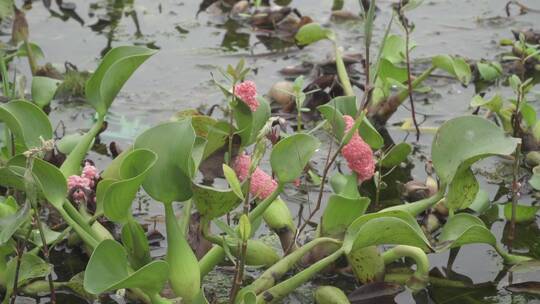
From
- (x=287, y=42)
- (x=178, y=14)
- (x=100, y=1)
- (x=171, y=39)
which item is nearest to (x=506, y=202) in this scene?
(x=287, y=42)

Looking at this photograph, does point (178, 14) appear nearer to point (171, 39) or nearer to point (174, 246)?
point (171, 39)

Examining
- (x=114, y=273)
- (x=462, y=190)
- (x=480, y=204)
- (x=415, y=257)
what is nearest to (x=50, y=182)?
(x=114, y=273)

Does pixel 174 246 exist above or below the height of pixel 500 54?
above

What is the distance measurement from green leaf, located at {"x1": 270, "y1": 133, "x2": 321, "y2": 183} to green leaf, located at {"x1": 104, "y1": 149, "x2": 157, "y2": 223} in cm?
21

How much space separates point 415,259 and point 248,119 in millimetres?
398

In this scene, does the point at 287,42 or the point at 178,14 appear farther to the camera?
the point at 178,14

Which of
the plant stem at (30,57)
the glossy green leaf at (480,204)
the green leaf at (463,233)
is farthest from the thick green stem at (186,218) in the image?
the plant stem at (30,57)

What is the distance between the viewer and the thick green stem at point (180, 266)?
1.45 metres

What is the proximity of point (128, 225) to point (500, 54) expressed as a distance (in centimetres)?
190

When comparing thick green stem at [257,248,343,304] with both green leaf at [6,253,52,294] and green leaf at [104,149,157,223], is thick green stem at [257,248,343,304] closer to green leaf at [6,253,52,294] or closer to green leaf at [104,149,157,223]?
green leaf at [104,149,157,223]

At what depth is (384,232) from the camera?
141 cm

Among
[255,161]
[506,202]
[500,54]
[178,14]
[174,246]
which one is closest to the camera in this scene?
[255,161]

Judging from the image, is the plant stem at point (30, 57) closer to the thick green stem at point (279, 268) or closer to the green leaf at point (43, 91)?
the green leaf at point (43, 91)

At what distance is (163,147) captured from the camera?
4.82ft
